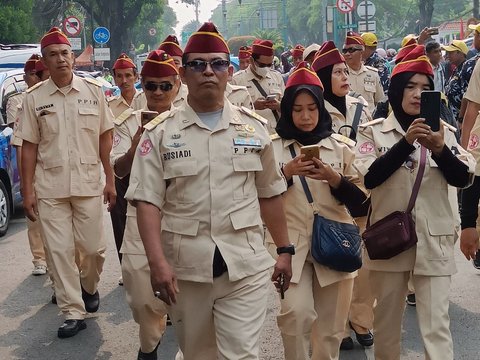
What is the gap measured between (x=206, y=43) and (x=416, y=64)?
1.19 meters

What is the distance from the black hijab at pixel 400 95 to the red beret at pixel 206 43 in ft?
3.39

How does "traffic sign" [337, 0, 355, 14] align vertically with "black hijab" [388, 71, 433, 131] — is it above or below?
above

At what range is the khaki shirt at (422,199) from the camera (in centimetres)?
466

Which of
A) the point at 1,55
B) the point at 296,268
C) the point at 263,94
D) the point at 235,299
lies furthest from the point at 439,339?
the point at 1,55

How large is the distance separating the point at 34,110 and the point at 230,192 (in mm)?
3054

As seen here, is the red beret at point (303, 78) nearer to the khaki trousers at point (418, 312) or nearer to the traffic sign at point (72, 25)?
the khaki trousers at point (418, 312)

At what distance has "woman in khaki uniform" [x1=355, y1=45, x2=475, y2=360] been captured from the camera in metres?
4.58

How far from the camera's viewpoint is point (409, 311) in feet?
22.7

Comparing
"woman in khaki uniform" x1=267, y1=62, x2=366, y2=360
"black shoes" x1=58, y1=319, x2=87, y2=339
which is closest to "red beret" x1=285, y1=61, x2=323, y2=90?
"woman in khaki uniform" x1=267, y1=62, x2=366, y2=360

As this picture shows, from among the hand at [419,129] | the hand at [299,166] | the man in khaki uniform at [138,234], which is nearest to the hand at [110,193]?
the man in khaki uniform at [138,234]

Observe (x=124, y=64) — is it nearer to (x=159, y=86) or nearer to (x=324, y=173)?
(x=159, y=86)

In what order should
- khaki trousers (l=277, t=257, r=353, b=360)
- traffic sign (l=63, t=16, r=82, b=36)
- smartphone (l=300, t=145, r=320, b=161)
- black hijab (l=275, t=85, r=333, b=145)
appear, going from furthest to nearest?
traffic sign (l=63, t=16, r=82, b=36) → black hijab (l=275, t=85, r=333, b=145) → khaki trousers (l=277, t=257, r=353, b=360) → smartphone (l=300, t=145, r=320, b=161)

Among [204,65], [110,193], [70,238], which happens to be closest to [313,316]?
[204,65]

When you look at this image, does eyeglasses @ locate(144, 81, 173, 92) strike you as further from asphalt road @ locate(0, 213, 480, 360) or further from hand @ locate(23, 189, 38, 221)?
asphalt road @ locate(0, 213, 480, 360)
